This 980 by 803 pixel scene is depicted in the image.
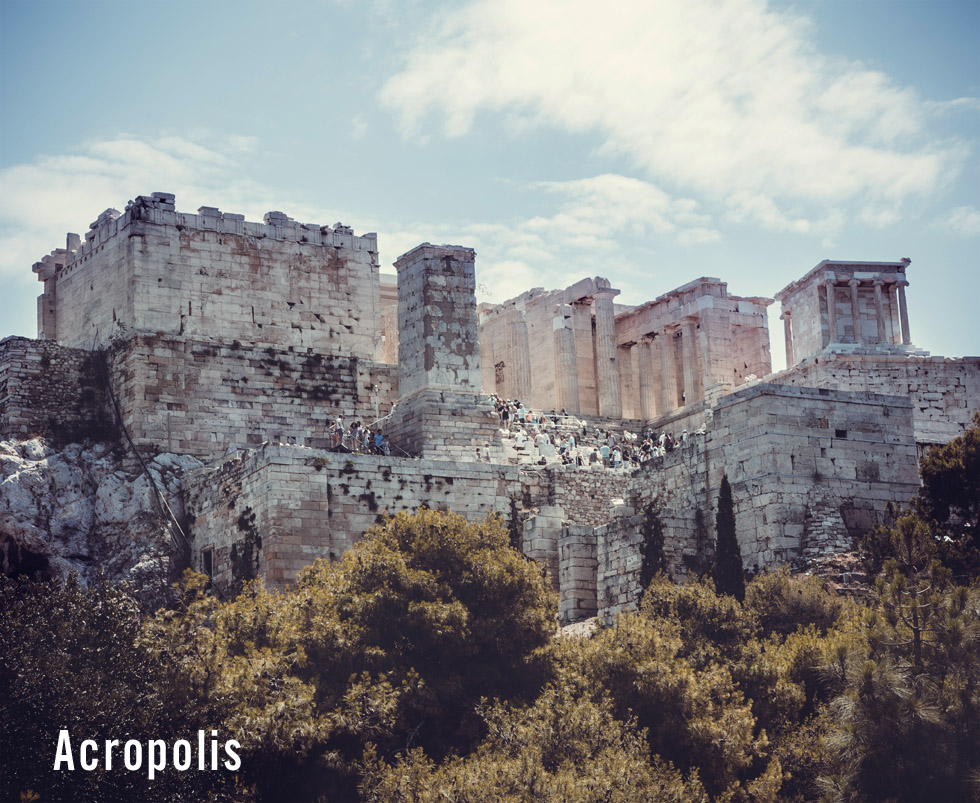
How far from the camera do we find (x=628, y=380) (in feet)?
192

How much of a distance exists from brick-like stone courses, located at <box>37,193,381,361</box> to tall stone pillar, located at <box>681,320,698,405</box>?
1391cm

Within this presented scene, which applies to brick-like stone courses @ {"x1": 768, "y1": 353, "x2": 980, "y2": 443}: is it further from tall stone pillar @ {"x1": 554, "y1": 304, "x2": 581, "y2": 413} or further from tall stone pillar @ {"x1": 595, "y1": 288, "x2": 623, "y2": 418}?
tall stone pillar @ {"x1": 554, "y1": 304, "x2": 581, "y2": 413}

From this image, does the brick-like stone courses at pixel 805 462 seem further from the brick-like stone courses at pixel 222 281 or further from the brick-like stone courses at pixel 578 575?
the brick-like stone courses at pixel 222 281

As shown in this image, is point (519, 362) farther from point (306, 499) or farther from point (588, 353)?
point (306, 499)

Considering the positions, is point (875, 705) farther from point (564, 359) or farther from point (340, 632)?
point (564, 359)

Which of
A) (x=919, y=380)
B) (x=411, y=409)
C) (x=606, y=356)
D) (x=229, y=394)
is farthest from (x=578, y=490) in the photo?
(x=606, y=356)

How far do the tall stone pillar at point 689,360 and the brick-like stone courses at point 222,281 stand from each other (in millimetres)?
13914

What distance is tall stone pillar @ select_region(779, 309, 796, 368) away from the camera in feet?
176

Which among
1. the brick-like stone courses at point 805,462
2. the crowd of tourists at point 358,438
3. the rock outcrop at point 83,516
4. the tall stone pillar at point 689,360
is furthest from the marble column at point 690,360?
the brick-like stone courses at point 805,462

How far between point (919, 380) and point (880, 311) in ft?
10.9

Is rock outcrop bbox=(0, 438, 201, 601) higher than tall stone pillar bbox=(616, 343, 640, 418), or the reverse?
tall stone pillar bbox=(616, 343, 640, 418)

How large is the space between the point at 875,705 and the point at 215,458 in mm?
18762

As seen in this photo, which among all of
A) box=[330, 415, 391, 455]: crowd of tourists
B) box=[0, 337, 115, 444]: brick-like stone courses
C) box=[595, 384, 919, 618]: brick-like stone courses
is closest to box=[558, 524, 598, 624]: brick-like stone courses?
box=[595, 384, 919, 618]: brick-like stone courses

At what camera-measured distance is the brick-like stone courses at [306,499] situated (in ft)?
116
